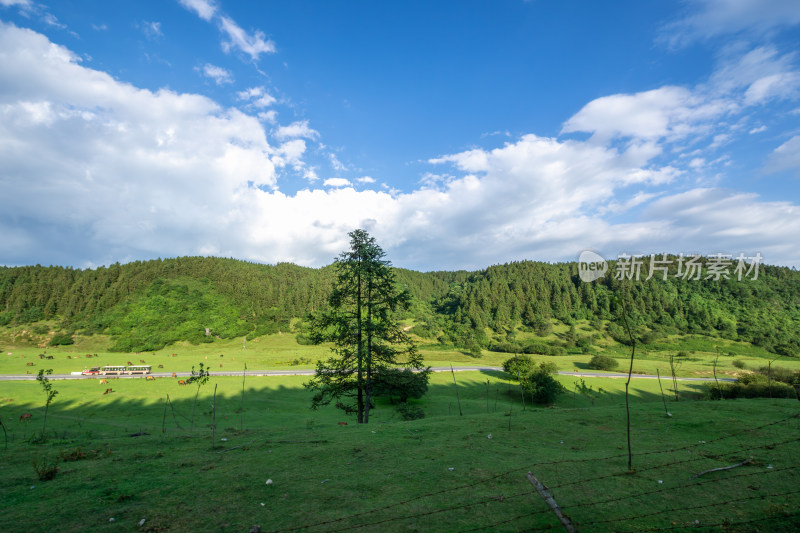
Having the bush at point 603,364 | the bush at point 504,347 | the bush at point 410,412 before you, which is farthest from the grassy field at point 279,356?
the bush at point 410,412

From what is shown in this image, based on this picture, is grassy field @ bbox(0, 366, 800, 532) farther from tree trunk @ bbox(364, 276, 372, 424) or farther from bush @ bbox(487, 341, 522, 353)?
bush @ bbox(487, 341, 522, 353)

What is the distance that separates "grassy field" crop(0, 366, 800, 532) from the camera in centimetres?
750

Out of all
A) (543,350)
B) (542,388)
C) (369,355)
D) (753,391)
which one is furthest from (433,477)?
(543,350)

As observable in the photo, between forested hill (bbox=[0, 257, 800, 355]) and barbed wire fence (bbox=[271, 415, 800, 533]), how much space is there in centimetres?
9489

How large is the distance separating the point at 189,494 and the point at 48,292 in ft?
569

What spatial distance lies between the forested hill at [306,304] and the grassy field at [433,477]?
3493 inches

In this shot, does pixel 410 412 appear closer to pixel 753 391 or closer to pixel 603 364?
pixel 753 391

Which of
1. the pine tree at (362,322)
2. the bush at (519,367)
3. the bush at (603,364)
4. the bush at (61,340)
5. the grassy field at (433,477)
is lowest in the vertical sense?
the bush at (603,364)

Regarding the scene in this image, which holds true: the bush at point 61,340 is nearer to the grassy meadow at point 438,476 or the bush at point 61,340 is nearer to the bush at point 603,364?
the grassy meadow at point 438,476

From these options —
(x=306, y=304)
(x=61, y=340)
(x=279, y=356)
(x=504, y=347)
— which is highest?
(x=306, y=304)

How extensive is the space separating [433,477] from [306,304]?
483ft

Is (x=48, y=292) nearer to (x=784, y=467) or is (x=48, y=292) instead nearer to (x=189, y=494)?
(x=189, y=494)

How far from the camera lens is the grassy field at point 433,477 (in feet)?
24.6

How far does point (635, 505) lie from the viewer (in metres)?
8.11
